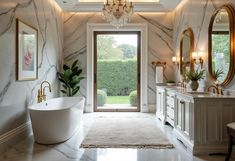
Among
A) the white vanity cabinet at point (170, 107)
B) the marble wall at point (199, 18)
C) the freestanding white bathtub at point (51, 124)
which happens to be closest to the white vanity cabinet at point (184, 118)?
the white vanity cabinet at point (170, 107)

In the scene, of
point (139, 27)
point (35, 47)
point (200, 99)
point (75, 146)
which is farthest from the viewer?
point (139, 27)

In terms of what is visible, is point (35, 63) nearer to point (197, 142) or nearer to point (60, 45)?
point (60, 45)

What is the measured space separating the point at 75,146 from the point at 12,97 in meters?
1.31

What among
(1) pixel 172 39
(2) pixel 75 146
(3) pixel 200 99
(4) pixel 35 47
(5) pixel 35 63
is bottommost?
(2) pixel 75 146

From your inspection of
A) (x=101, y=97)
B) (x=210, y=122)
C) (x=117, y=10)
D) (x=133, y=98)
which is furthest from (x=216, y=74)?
(x=101, y=97)

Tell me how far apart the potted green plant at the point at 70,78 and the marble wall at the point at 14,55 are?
11.6 inches

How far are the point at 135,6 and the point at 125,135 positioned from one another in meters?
3.93

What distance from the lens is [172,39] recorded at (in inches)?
292

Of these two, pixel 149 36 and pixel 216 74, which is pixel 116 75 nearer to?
pixel 149 36

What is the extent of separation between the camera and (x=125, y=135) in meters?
4.57

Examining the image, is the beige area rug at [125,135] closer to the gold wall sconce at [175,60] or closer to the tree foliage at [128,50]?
the gold wall sconce at [175,60]

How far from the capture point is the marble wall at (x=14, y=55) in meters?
3.74

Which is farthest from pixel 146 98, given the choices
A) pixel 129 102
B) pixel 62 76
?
pixel 62 76

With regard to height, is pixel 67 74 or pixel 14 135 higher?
pixel 67 74
